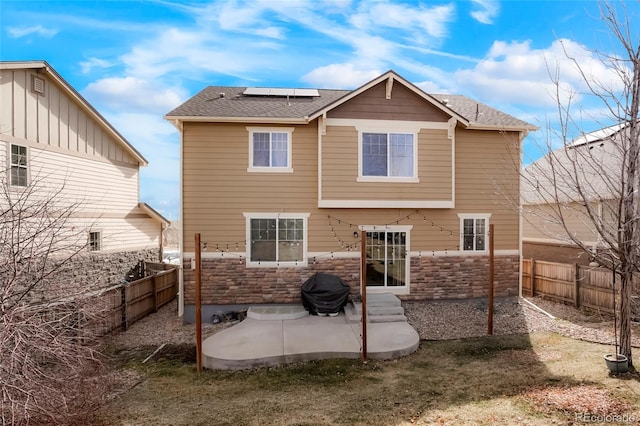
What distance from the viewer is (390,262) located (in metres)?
12.5

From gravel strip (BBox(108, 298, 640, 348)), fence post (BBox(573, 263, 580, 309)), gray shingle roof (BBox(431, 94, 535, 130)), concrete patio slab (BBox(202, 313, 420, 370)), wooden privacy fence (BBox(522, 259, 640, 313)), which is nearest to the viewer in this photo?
concrete patio slab (BBox(202, 313, 420, 370))

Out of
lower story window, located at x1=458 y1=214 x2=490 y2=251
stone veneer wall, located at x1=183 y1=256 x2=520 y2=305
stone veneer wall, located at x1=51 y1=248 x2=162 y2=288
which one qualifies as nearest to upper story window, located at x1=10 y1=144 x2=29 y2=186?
stone veneer wall, located at x1=51 y1=248 x2=162 y2=288

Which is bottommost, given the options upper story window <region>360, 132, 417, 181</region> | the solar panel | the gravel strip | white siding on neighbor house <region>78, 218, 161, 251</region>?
the gravel strip

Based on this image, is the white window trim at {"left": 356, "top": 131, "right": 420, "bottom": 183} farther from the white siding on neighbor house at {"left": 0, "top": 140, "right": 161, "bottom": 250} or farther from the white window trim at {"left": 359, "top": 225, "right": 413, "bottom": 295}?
the white siding on neighbor house at {"left": 0, "top": 140, "right": 161, "bottom": 250}

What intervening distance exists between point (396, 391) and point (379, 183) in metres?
6.87

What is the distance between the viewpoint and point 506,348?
8.78m

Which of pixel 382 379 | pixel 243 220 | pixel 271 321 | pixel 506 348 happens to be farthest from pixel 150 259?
pixel 506 348

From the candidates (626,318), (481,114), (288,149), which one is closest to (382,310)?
(626,318)

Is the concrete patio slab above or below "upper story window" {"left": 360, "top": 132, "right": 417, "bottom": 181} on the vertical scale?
below

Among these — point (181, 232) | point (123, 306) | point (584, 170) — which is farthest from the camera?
point (181, 232)

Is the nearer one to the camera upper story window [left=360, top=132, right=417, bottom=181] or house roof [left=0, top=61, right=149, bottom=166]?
house roof [left=0, top=61, right=149, bottom=166]

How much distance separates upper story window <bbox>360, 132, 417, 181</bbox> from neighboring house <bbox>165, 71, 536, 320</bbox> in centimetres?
3

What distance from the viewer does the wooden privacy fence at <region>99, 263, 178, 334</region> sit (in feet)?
33.3

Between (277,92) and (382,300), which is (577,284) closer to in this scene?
(382,300)
